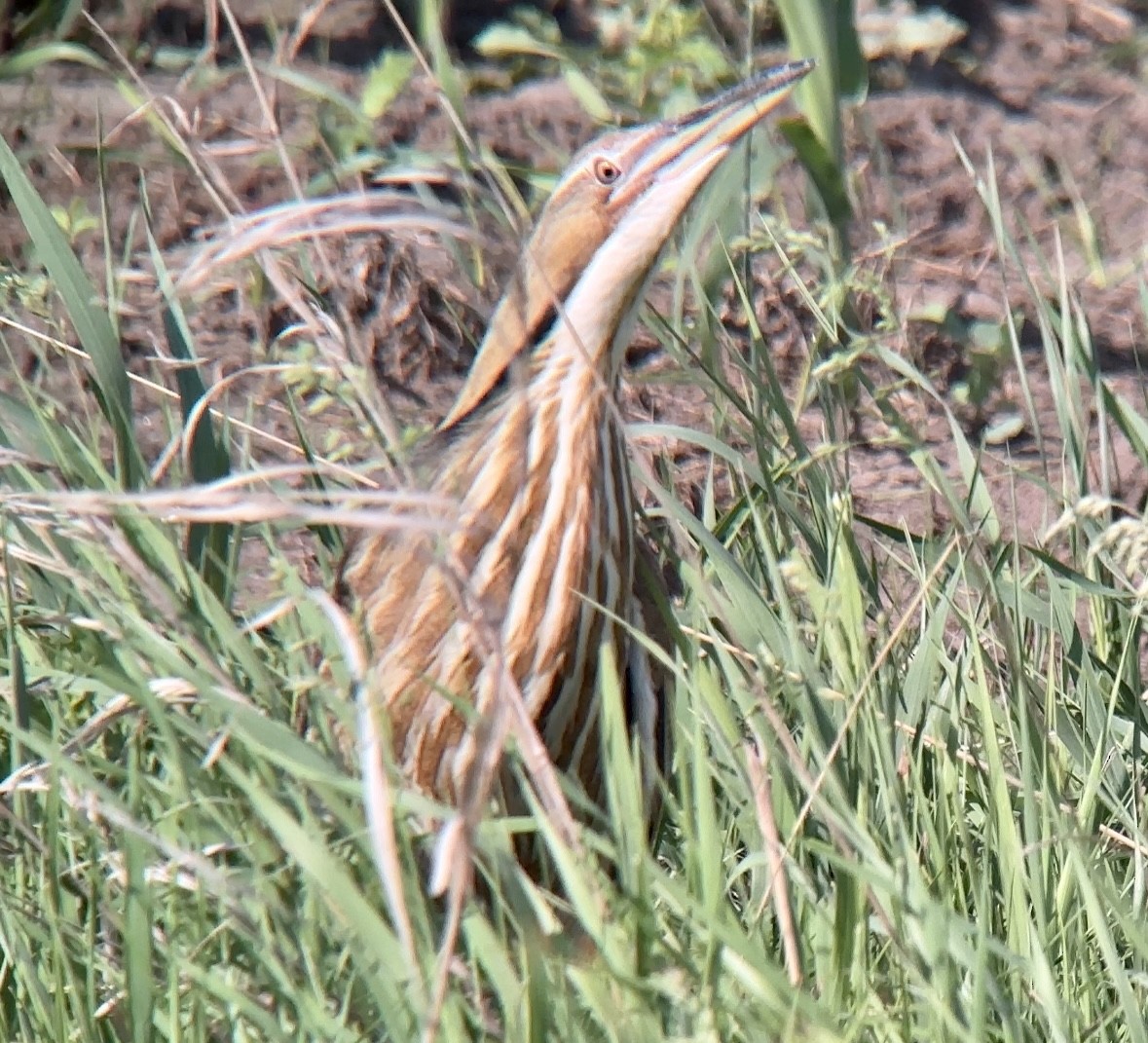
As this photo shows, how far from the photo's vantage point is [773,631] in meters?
2.22

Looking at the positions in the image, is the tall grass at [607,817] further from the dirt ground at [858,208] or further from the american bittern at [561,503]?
the dirt ground at [858,208]

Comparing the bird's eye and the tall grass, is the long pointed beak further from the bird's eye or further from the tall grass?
the tall grass

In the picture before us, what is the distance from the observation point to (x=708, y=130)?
224 centimetres

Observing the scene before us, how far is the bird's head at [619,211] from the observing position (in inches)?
87.2

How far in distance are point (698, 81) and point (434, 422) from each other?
95 cm

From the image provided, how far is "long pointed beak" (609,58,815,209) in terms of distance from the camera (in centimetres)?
217

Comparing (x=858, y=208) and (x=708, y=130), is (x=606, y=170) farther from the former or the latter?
(x=858, y=208)

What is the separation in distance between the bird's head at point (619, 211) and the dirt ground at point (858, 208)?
772 mm

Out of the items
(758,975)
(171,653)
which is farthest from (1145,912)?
(171,653)

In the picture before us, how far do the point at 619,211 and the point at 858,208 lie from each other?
1.73 m

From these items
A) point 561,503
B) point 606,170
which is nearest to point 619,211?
point 606,170

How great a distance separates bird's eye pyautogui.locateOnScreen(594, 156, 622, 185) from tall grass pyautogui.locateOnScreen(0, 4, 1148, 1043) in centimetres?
24

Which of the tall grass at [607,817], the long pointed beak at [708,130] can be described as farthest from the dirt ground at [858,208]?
the long pointed beak at [708,130]

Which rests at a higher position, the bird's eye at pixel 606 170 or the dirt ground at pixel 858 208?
the bird's eye at pixel 606 170
